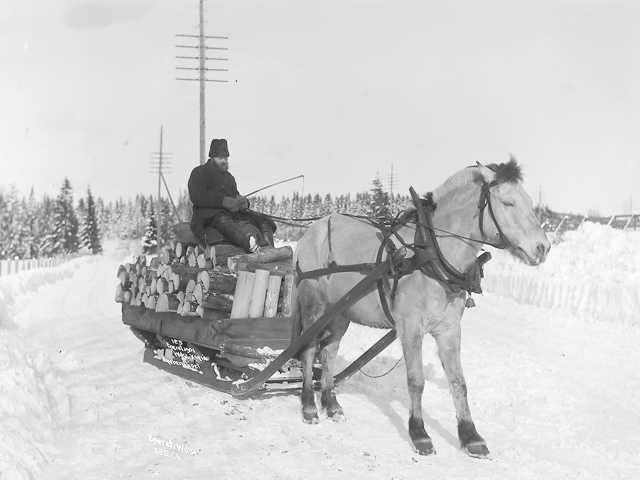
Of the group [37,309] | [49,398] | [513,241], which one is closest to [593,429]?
[513,241]

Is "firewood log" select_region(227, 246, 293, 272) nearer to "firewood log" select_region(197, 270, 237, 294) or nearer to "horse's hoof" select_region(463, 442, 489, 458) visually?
"firewood log" select_region(197, 270, 237, 294)

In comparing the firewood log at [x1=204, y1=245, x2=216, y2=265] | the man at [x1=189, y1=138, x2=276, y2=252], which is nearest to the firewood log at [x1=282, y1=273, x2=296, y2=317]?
the man at [x1=189, y1=138, x2=276, y2=252]

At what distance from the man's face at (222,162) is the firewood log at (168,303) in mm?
1768

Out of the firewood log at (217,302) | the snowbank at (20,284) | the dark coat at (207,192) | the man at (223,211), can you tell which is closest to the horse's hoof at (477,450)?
the firewood log at (217,302)

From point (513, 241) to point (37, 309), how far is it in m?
15.3

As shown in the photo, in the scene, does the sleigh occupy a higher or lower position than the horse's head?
lower

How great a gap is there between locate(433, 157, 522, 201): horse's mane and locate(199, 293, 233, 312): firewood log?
9.39ft

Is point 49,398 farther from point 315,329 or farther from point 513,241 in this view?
point 513,241

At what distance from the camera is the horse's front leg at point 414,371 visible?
18.5 ft

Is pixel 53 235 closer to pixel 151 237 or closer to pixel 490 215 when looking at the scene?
pixel 151 237

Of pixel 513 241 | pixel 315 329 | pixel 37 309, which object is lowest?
pixel 37 309

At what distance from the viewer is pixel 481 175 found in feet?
18.4

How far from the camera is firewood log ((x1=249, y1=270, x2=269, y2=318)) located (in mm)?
7316

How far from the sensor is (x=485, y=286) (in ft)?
66.9
